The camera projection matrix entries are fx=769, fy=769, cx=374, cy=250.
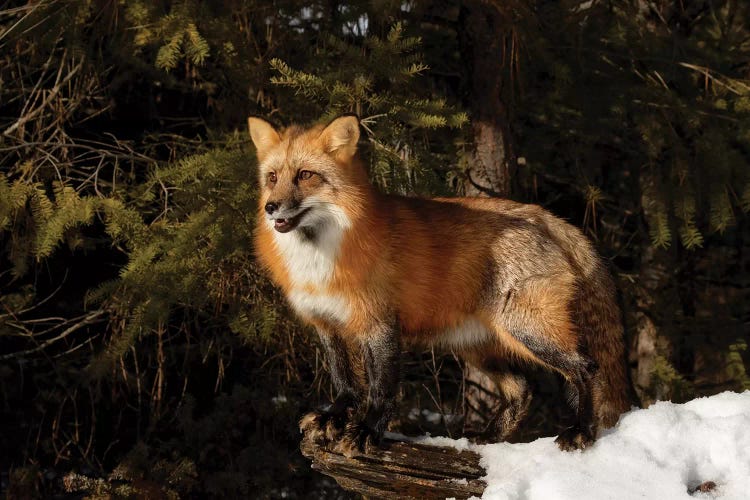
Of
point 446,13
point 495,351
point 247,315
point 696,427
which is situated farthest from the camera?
point 446,13

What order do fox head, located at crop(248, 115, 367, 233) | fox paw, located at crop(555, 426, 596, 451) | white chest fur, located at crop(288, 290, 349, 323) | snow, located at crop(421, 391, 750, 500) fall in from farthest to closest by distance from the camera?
white chest fur, located at crop(288, 290, 349, 323) → fox head, located at crop(248, 115, 367, 233) → fox paw, located at crop(555, 426, 596, 451) → snow, located at crop(421, 391, 750, 500)

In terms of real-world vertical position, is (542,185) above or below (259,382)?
above

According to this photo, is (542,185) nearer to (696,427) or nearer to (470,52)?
(470,52)

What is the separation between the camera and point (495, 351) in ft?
12.8

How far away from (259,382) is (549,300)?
10.8ft

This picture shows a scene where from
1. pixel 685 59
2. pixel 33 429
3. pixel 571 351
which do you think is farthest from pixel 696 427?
pixel 33 429

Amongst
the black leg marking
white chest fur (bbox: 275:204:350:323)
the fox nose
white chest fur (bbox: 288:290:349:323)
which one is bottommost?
the black leg marking

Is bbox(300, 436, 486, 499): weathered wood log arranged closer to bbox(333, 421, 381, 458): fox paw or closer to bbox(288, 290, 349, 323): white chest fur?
bbox(333, 421, 381, 458): fox paw

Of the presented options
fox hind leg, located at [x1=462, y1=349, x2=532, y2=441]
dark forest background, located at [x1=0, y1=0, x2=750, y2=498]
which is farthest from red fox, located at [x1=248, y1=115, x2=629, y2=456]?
dark forest background, located at [x1=0, y1=0, x2=750, y2=498]

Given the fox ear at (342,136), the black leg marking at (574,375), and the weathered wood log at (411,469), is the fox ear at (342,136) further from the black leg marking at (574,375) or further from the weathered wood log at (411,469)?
the weathered wood log at (411,469)

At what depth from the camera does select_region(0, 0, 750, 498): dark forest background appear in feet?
14.4

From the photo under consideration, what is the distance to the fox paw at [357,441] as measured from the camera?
133 inches

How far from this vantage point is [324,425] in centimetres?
357

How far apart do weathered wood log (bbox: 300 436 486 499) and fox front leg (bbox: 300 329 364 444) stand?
0.09 meters
